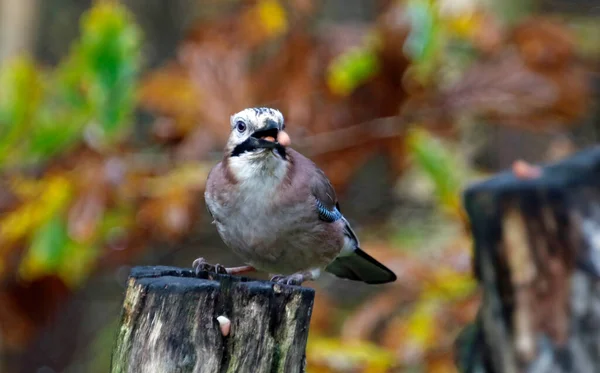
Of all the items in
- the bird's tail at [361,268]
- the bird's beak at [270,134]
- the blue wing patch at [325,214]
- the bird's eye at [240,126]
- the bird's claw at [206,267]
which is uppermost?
the bird's eye at [240,126]

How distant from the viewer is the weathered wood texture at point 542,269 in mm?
4504

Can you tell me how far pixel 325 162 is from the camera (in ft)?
22.1

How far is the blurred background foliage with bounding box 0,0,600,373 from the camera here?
19.7 feet

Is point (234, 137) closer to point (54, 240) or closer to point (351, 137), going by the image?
point (54, 240)

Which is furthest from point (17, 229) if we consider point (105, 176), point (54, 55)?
point (54, 55)

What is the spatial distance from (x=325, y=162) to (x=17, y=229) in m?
2.42

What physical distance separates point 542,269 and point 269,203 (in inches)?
67.7

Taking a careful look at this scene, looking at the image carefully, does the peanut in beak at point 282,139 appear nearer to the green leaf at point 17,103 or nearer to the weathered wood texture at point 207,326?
the weathered wood texture at point 207,326

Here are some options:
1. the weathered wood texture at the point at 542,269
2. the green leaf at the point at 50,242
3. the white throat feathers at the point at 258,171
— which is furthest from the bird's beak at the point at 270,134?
the green leaf at the point at 50,242

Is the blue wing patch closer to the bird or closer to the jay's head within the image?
the bird

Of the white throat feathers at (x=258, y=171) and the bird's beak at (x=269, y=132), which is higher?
the bird's beak at (x=269, y=132)

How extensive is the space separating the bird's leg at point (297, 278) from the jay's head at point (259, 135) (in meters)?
0.55

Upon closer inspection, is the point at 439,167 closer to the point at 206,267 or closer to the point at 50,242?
the point at 50,242

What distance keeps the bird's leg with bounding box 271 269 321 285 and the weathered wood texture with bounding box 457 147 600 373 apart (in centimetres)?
122
